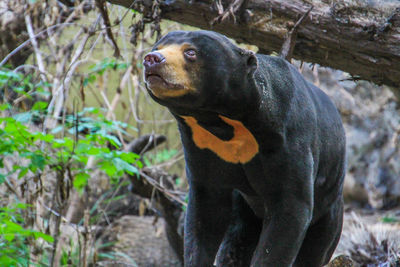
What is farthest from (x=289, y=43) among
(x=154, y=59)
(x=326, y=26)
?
(x=154, y=59)

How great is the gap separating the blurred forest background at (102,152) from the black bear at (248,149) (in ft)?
1.93

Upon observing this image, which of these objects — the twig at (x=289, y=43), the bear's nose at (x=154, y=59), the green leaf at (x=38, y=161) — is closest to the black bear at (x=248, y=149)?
the bear's nose at (x=154, y=59)

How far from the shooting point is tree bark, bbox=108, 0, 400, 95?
3135mm

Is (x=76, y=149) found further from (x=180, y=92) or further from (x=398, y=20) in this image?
(x=398, y=20)

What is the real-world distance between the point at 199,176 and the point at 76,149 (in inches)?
49.1

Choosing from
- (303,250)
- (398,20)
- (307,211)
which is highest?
(398,20)

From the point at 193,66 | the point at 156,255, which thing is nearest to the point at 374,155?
the point at 156,255

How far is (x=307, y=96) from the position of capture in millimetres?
2531

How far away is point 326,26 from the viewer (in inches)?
126

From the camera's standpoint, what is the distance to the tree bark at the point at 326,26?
3.13m

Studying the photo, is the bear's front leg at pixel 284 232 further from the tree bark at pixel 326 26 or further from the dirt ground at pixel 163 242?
the dirt ground at pixel 163 242

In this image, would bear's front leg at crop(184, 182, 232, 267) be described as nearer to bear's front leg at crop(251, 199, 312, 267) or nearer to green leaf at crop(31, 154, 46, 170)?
bear's front leg at crop(251, 199, 312, 267)

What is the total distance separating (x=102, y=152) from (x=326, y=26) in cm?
152

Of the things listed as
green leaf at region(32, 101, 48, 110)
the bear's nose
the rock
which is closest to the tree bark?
green leaf at region(32, 101, 48, 110)
